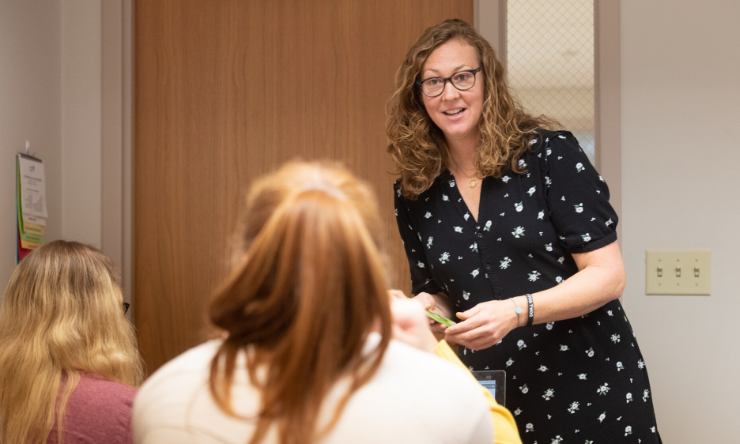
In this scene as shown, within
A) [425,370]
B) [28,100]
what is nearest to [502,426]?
[425,370]

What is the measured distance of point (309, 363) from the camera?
27.0 inches

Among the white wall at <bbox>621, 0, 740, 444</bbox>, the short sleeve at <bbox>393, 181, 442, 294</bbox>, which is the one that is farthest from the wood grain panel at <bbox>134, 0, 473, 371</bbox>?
the white wall at <bbox>621, 0, 740, 444</bbox>

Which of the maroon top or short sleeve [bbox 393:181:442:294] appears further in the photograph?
short sleeve [bbox 393:181:442:294]

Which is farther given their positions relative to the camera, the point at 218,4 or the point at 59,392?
the point at 218,4

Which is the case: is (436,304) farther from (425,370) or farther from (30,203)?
(30,203)

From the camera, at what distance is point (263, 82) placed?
2400 millimetres

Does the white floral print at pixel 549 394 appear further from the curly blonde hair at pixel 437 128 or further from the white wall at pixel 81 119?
the white wall at pixel 81 119

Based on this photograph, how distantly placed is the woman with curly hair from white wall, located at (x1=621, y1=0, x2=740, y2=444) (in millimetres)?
711

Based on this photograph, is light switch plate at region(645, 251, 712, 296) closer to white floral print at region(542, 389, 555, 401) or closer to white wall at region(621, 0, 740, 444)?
white wall at region(621, 0, 740, 444)

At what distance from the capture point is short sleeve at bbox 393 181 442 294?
5.59 feet

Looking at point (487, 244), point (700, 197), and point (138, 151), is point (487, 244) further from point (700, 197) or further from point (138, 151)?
point (138, 151)

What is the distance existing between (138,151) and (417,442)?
202cm

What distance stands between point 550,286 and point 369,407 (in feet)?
3.00

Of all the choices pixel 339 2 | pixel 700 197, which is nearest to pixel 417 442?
pixel 700 197
